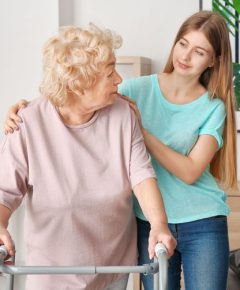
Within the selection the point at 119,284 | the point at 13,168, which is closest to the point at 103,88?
the point at 13,168

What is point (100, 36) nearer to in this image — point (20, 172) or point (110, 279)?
point (20, 172)

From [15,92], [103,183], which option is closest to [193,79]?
[103,183]

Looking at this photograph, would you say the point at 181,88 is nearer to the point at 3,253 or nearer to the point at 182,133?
the point at 182,133

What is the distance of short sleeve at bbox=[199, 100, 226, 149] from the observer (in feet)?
5.84

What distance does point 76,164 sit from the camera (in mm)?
1518

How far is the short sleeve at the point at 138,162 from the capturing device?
59.3 inches

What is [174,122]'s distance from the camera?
1785 mm

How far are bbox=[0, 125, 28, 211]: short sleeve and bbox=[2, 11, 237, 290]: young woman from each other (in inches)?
16.0

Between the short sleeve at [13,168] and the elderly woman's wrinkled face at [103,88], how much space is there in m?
0.20

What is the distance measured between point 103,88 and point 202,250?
0.62 metres

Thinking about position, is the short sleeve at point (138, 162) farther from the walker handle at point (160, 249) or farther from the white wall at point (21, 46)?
the white wall at point (21, 46)

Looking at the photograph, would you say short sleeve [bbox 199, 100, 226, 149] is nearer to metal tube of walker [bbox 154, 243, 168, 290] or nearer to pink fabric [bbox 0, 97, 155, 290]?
pink fabric [bbox 0, 97, 155, 290]

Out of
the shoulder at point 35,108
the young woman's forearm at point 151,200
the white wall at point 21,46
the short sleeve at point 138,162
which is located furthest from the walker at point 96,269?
the white wall at point 21,46

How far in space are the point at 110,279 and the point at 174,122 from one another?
523 mm
